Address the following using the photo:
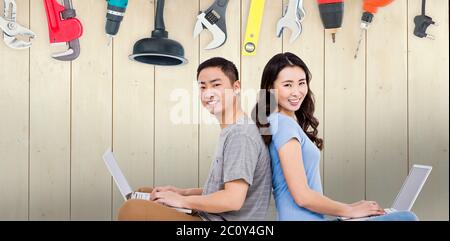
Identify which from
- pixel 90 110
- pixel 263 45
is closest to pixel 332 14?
pixel 263 45

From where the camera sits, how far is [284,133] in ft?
3.06

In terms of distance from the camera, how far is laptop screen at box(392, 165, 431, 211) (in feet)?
3.53

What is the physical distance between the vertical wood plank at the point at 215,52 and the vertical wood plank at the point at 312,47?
10 centimetres

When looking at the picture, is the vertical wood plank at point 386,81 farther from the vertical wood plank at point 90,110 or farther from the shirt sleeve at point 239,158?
the vertical wood plank at point 90,110

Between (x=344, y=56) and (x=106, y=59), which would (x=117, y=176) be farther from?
(x=344, y=56)

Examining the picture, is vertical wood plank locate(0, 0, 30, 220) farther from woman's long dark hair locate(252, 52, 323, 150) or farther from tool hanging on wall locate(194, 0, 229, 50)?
woman's long dark hair locate(252, 52, 323, 150)

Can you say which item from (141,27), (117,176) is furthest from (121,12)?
(117,176)

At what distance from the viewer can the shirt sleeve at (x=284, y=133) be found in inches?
36.4

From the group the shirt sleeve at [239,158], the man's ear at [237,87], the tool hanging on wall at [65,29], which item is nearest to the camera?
the shirt sleeve at [239,158]

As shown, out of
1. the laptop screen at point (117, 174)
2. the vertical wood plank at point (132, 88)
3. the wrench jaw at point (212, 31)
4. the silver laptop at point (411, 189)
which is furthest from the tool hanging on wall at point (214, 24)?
the silver laptop at point (411, 189)

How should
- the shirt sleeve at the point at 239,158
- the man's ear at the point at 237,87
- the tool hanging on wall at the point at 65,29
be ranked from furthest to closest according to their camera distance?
1. the tool hanging on wall at the point at 65,29
2. the man's ear at the point at 237,87
3. the shirt sleeve at the point at 239,158

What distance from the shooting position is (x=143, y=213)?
0.92 metres

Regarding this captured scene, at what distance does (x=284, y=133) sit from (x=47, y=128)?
51 centimetres
